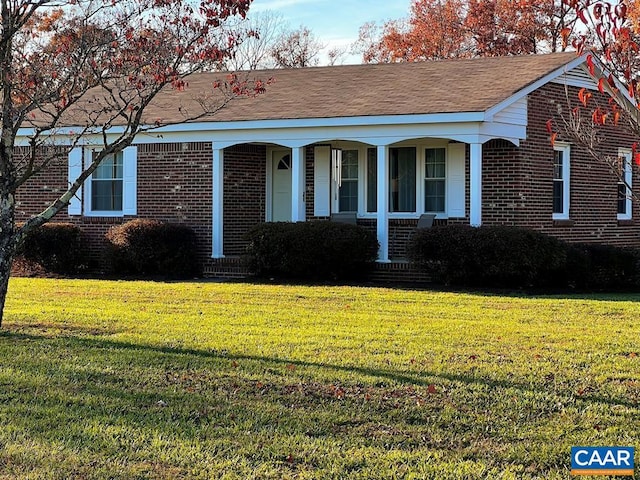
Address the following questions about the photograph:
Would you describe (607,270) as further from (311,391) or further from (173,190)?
(311,391)

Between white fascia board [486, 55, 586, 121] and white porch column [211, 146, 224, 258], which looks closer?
white fascia board [486, 55, 586, 121]

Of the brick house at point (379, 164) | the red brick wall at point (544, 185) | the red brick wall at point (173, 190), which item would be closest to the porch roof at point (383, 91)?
the brick house at point (379, 164)

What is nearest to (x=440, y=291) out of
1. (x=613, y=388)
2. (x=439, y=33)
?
(x=613, y=388)

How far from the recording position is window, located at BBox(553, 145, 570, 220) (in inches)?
742

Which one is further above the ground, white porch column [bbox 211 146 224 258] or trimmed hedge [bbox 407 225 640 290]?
white porch column [bbox 211 146 224 258]

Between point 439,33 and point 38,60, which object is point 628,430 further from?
point 439,33

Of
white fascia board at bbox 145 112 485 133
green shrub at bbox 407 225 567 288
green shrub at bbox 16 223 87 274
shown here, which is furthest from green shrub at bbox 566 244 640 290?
green shrub at bbox 16 223 87 274

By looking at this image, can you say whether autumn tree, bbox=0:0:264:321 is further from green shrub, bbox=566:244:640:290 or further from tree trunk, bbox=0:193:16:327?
green shrub, bbox=566:244:640:290

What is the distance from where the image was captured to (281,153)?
20391mm

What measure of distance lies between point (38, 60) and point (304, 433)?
667 cm

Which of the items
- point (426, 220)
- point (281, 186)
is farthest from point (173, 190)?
point (426, 220)

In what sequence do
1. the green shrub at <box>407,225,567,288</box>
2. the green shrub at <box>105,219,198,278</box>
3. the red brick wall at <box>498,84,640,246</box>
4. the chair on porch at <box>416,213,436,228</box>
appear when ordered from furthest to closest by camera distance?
the green shrub at <box>105,219,198,278</box>
the chair on porch at <box>416,213,436,228</box>
the red brick wall at <box>498,84,640,246</box>
the green shrub at <box>407,225,567,288</box>

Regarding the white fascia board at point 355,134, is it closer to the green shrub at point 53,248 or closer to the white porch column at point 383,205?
the white porch column at point 383,205

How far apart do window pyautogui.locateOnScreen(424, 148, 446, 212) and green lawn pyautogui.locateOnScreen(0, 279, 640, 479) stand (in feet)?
20.7
